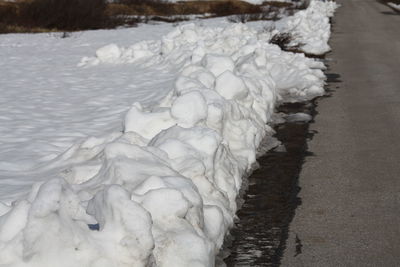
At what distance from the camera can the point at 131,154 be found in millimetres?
4371

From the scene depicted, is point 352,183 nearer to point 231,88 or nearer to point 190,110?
point 190,110

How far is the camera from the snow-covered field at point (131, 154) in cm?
302

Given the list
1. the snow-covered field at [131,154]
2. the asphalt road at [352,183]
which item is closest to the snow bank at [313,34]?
the snow-covered field at [131,154]

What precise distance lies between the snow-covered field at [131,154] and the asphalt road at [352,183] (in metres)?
0.59

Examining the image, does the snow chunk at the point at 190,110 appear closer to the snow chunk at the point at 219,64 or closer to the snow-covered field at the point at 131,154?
the snow-covered field at the point at 131,154

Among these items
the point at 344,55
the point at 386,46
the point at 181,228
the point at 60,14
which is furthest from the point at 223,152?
the point at 60,14

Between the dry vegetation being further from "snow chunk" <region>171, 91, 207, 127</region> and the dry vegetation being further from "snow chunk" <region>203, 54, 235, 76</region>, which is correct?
"snow chunk" <region>171, 91, 207, 127</region>

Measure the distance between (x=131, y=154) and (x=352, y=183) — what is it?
2124mm

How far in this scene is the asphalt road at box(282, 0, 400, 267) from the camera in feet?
13.0

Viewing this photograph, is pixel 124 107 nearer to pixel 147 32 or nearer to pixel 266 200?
pixel 266 200

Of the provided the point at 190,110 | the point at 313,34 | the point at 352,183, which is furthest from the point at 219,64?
the point at 313,34

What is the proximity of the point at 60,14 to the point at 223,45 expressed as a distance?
1374 cm

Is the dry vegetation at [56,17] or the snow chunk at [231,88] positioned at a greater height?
the snow chunk at [231,88]

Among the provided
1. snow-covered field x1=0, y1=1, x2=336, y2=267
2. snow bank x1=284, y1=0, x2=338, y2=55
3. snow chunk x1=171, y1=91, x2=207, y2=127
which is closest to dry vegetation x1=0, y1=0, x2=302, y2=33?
snow bank x1=284, y1=0, x2=338, y2=55
